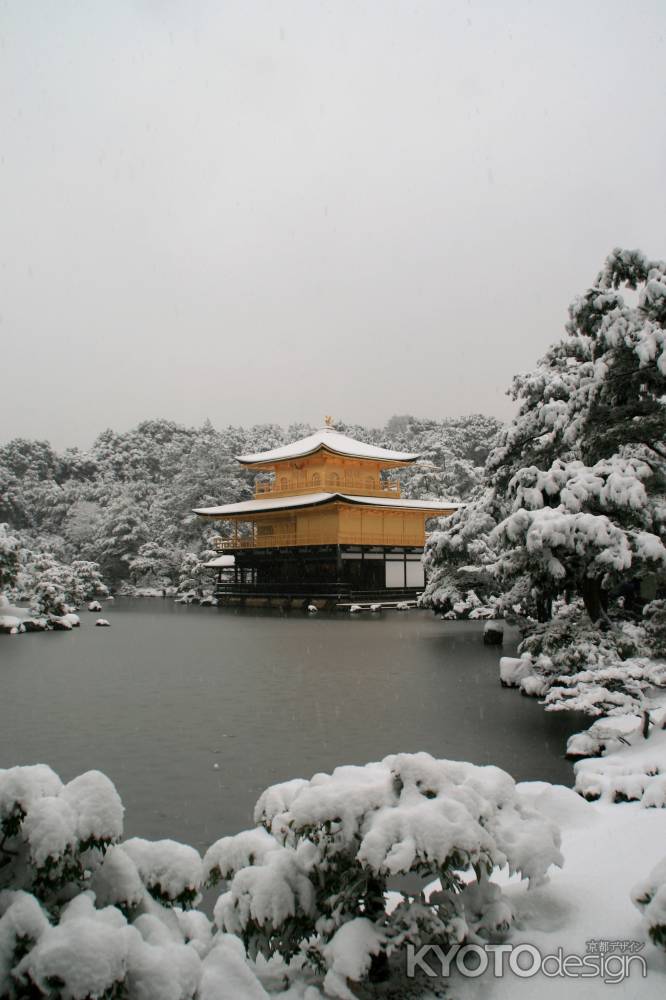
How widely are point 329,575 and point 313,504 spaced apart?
2.79 meters

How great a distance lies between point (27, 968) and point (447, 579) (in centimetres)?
1755

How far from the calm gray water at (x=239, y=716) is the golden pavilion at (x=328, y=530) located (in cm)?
1118

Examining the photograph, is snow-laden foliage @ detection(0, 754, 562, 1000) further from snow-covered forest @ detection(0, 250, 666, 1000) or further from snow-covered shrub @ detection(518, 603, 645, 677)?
snow-covered shrub @ detection(518, 603, 645, 677)

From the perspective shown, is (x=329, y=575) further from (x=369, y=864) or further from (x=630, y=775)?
(x=369, y=864)

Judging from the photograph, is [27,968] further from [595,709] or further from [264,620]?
[264,620]

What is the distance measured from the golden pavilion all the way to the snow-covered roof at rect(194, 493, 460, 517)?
0.04 metres

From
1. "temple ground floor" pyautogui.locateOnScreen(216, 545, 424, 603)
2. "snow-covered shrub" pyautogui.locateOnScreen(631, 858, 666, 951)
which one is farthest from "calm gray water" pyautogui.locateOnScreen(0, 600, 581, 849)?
"temple ground floor" pyautogui.locateOnScreen(216, 545, 424, 603)

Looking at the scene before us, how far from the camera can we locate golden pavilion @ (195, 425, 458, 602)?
27719 millimetres

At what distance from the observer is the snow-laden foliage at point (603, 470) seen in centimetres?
787

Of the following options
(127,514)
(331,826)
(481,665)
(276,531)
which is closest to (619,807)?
(331,826)

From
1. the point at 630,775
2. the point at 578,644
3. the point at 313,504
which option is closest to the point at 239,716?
the point at 578,644

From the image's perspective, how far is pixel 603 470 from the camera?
8.59 metres

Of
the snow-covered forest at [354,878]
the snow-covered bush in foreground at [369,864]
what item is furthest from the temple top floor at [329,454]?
the snow-covered bush in foreground at [369,864]

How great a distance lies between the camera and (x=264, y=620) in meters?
22.6
